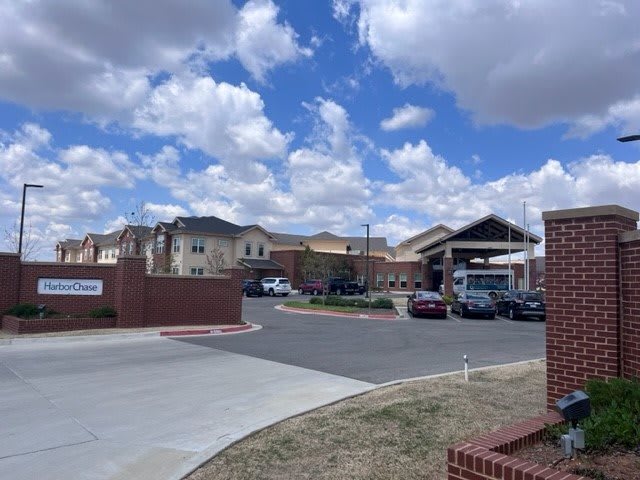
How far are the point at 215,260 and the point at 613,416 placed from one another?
180 feet

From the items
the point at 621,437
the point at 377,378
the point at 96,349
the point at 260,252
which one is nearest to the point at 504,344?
the point at 377,378

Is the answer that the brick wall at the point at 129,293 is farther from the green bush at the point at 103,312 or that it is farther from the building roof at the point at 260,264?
the building roof at the point at 260,264

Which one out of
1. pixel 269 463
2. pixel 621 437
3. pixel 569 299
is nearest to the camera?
pixel 621 437

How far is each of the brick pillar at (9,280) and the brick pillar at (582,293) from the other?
17.6m

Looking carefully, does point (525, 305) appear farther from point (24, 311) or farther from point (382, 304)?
point (24, 311)

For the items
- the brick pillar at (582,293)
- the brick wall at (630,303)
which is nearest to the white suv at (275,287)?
the brick pillar at (582,293)

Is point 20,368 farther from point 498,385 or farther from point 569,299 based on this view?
point 569,299

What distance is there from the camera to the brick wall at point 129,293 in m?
17.9

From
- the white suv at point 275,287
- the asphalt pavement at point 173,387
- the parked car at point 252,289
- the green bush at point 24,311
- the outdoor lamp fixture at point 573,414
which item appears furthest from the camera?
the white suv at point 275,287

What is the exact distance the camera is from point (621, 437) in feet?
12.4

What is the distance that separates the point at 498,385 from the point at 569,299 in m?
3.50

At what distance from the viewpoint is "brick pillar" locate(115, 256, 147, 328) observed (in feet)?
60.3

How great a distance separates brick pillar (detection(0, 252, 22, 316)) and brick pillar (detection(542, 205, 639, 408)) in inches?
693

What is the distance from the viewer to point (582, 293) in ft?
18.6
